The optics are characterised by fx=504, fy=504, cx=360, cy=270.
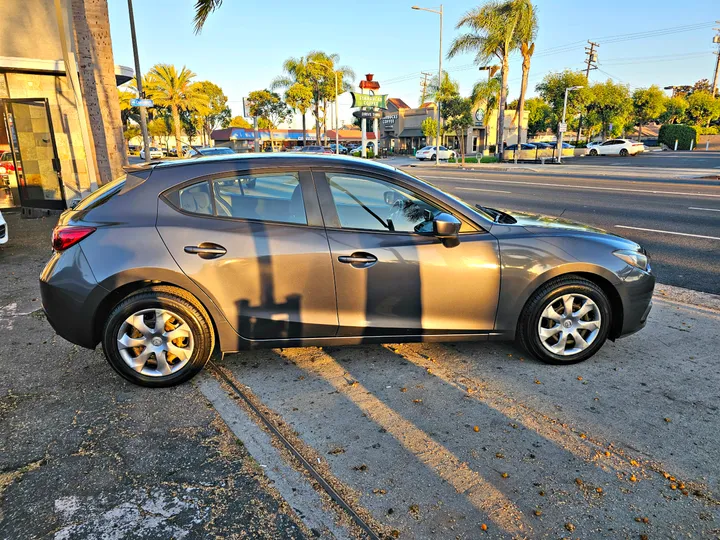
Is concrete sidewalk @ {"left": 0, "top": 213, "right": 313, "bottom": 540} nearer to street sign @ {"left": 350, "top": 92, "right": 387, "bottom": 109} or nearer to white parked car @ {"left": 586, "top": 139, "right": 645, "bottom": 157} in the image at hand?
street sign @ {"left": 350, "top": 92, "right": 387, "bottom": 109}

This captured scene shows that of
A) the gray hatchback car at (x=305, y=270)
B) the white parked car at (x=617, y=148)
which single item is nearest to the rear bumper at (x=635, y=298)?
the gray hatchback car at (x=305, y=270)

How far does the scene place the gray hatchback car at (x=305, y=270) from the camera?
341 centimetres

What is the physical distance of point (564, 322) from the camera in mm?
3764

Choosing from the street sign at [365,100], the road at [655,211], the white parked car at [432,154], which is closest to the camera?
the road at [655,211]

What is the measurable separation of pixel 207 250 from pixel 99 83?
408 inches

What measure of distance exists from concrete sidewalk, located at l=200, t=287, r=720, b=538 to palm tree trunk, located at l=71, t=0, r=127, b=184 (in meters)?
9.12

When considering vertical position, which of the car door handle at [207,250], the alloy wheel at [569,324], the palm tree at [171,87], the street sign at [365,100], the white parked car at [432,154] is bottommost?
the white parked car at [432,154]

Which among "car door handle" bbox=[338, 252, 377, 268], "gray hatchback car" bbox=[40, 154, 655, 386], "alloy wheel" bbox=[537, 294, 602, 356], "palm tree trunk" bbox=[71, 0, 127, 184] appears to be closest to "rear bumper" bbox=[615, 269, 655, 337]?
"gray hatchback car" bbox=[40, 154, 655, 386]

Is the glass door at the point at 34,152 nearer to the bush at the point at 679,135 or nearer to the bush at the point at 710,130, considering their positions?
the bush at the point at 679,135

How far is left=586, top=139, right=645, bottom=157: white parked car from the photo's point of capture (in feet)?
149

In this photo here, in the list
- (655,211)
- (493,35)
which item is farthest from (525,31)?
(655,211)

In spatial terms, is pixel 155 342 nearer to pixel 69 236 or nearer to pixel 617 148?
pixel 69 236

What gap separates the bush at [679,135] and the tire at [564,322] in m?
63.0

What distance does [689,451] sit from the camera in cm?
279
